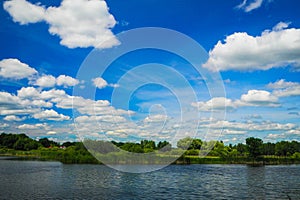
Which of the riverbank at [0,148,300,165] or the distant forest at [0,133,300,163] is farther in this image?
the distant forest at [0,133,300,163]

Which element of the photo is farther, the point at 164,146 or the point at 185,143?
the point at 185,143

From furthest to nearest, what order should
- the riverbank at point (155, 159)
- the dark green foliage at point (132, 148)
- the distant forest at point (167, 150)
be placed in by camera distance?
the dark green foliage at point (132, 148), the distant forest at point (167, 150), the riverbank at point (155, 159)

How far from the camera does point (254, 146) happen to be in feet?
310

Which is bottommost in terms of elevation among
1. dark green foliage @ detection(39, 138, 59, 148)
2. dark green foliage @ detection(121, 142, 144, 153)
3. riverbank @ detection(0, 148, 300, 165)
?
riverbank @ detection(0, 148, 300, 165)

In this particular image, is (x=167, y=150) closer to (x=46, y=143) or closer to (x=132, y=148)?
(x=132, y=148)

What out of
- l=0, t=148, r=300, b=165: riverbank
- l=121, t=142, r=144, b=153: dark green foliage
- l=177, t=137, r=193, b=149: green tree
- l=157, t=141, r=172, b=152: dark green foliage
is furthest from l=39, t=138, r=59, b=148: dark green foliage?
l=121, t=142, r=144, b=153: dark green foliage

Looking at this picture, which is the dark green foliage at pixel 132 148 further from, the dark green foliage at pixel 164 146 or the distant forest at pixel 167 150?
the dark green foliage at pixel 164 146

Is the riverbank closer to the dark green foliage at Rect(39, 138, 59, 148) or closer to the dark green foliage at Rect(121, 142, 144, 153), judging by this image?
the dark green foliage at Rect(121, 142, 144, 153)

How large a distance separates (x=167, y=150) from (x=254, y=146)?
89.6ft

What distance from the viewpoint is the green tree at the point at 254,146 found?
94.1 meters

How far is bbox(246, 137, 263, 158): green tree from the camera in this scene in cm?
9406

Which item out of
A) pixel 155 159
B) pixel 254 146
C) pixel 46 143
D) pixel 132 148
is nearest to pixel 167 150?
pixel 132 148

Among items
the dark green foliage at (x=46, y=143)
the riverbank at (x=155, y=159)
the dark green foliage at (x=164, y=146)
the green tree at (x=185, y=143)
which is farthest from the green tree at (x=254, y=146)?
the dark green foliage at (x=46, y=143)

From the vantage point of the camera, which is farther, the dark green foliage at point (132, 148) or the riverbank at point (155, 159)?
the dark green foliage at point (132, 148)
